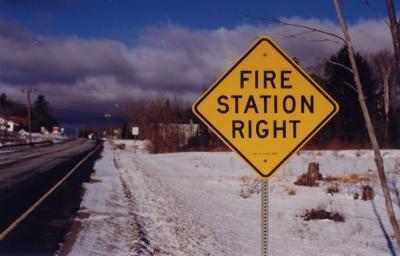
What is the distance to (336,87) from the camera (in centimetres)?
5403

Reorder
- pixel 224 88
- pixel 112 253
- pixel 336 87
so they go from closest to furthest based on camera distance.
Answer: pixel 224 88 < pixel 112 253 < pixel 336 87

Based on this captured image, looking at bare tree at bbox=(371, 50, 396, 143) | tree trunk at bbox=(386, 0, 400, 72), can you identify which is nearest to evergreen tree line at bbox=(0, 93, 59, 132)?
bare tree at bbox=(371, 50, 396, 143)

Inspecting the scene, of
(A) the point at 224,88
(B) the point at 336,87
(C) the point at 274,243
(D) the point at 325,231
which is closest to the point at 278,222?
(D) the point at 325,231

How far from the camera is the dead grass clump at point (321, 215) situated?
10.7m

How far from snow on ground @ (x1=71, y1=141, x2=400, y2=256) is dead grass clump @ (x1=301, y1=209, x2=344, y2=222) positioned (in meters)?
0.19

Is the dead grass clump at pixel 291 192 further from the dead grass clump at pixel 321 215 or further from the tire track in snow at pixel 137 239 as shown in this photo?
the tire track in snow at pixel 137 239

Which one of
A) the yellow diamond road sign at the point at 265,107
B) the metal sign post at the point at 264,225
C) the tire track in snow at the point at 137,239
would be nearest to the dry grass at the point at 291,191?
the tire track in snow at the point at 137,239

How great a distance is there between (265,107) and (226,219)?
6785 mm

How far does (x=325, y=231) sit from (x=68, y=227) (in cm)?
509

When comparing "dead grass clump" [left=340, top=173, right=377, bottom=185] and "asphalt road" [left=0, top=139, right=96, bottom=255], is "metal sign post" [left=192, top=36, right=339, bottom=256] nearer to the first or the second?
"asphalt road" [left=0, top=139, right=96, bottom=255]

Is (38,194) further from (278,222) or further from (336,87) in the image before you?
(336,87)

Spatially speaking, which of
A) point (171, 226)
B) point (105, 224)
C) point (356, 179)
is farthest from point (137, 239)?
point (356, 179)

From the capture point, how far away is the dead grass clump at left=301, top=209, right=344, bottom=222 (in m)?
10.7

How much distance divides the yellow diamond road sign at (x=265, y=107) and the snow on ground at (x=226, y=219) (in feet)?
11.5
